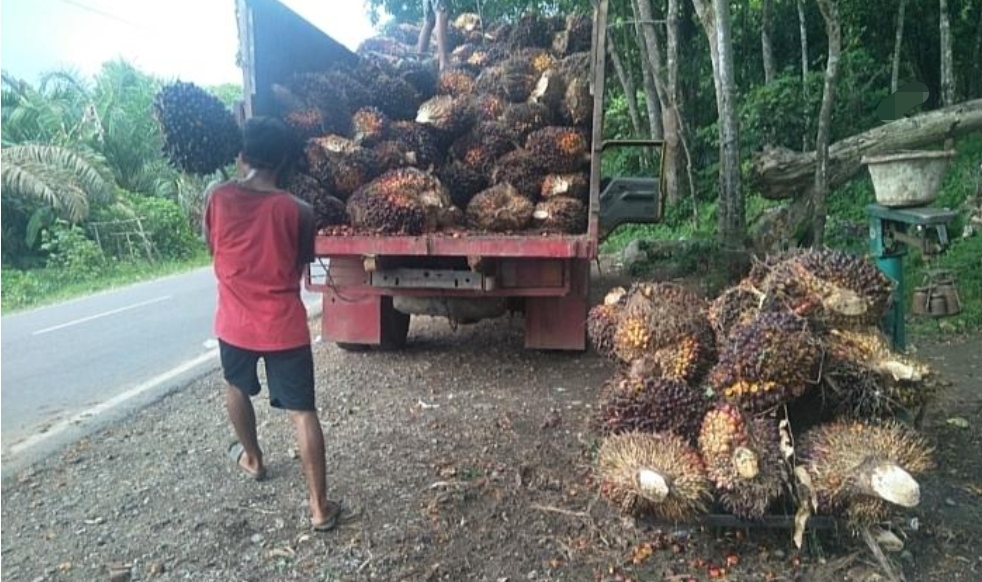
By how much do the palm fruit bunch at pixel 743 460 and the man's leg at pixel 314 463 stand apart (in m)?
1.54

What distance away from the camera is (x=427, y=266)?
200 inches

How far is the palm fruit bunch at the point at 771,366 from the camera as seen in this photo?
276cm

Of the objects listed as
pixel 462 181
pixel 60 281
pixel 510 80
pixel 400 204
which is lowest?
pixel 60 281

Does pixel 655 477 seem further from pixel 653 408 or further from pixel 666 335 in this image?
pixel 666 335

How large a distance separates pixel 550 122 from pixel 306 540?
3.77 m

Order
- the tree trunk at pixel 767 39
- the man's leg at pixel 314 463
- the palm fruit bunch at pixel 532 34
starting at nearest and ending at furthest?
1. the man's leg at pixel 314 463
2. the palm fruit bunch at pixel 532 34
3. the tree trunk at pixel 767 39

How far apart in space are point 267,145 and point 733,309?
2.08 meters

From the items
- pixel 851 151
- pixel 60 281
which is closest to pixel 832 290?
pixel 851 151

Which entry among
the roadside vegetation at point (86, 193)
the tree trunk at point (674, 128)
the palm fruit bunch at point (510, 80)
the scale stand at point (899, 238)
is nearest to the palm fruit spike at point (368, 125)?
the palm fruit bunch at point (510, 80)

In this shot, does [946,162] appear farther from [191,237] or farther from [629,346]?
[191,237]

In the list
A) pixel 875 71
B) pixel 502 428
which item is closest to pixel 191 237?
pixel 875 71

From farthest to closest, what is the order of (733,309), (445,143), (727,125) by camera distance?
(727,125), (445,143), (733,309)

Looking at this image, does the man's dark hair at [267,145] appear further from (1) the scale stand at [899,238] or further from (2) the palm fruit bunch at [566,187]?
(1) the scale stand at [899,238]

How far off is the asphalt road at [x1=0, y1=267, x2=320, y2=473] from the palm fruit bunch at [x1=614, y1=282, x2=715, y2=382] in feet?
11.8
